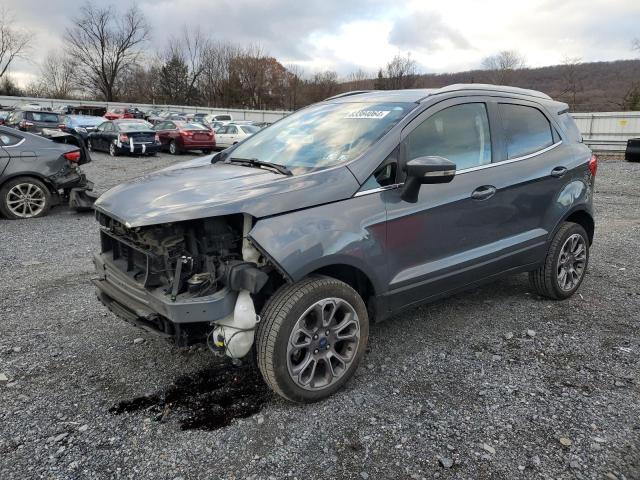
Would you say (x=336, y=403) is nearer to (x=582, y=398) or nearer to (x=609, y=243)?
(x=582, y=398)

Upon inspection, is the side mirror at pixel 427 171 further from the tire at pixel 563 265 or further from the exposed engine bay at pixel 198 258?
the tire at pixel 563 265

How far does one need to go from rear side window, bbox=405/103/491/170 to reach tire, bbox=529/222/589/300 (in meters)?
1.22

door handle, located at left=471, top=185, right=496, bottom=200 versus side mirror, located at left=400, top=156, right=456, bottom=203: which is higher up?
side mirror, located at left=400, top=156, right=456, bottom=203

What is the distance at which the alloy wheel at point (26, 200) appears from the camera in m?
8.03

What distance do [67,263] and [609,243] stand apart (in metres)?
6.95

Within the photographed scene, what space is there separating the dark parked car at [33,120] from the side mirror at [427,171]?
21.0 m

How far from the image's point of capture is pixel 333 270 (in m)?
3.06

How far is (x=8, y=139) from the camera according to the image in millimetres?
8109

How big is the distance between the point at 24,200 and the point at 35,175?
448 mm

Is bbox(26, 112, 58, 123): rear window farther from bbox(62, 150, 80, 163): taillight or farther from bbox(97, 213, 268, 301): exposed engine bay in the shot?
bbox(97, 213, 268, 301): exposed engine bay

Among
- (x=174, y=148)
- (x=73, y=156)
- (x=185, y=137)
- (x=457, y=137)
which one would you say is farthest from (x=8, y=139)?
(x=174, y=148)

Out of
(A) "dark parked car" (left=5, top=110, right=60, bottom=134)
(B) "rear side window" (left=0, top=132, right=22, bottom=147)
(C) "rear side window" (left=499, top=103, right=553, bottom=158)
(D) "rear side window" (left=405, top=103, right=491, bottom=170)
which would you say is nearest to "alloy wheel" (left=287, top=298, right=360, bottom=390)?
(D) "rear side window" (left=405, top=103, right=491, bottom=170)

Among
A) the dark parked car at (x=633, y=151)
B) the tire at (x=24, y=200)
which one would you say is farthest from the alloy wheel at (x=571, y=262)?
the dark parked car at (x=633, y=151)

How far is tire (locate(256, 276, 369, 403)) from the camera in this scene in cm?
272
